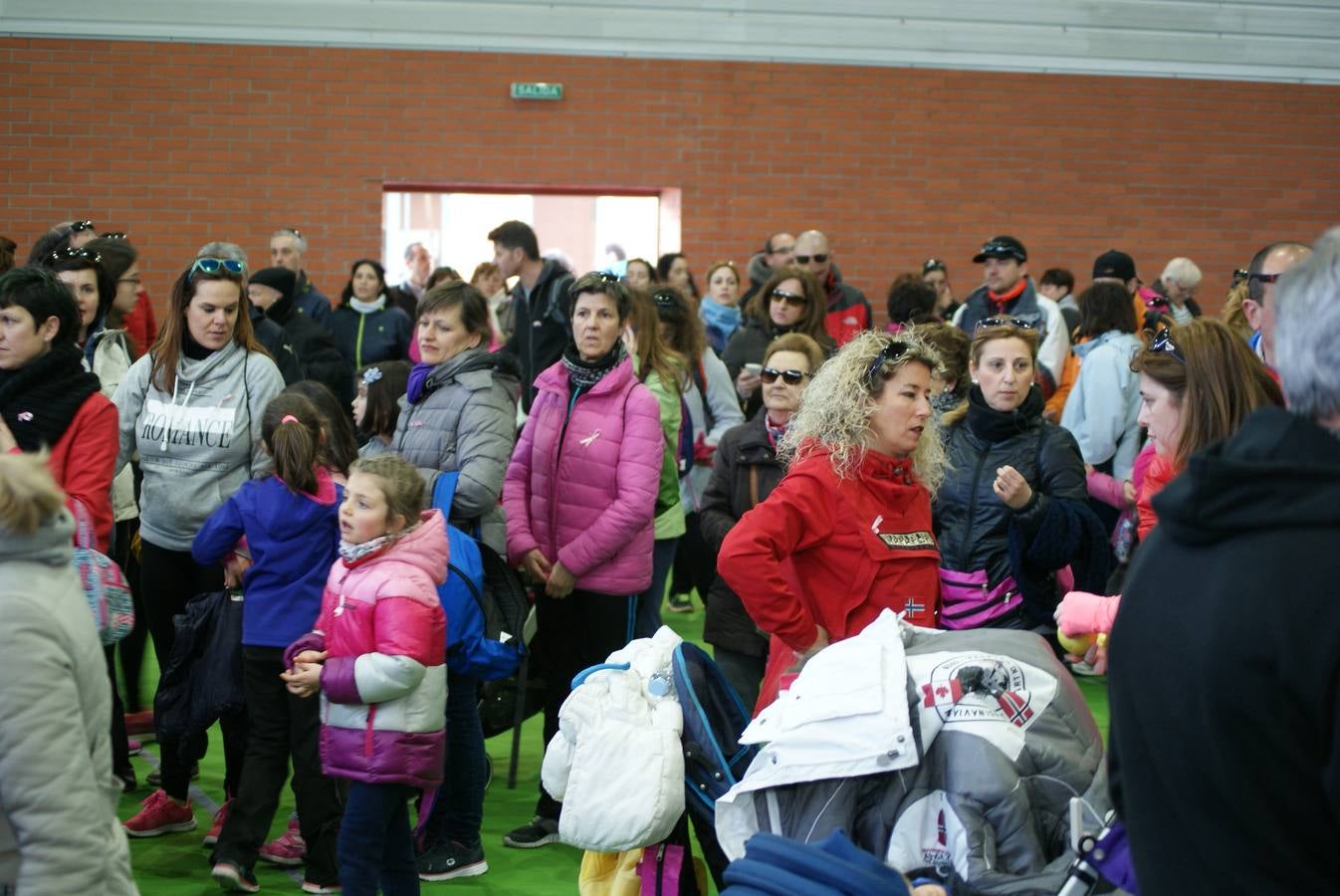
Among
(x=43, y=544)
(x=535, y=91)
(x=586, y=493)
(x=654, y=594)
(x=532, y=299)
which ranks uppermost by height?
(x=535, y=91)

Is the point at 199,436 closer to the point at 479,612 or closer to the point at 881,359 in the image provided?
the point at 479,612

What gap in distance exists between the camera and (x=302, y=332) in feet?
24.2

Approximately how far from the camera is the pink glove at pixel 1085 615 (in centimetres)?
266

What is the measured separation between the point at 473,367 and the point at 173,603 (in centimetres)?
124

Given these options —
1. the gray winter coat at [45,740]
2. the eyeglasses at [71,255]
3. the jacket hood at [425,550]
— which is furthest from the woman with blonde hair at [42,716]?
the eyeglasses at [71,255]

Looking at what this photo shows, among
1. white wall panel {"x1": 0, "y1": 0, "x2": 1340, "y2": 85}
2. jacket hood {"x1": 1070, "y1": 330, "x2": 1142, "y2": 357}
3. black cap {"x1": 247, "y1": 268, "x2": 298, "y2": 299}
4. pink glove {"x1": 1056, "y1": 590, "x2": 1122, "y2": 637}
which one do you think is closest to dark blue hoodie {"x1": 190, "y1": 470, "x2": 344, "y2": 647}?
pink glove {"x1": 1056, "y1": 590, "x2": 1122, "y2": 637}

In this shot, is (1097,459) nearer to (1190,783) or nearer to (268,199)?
(1190,783)

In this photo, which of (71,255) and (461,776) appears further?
(71,255)

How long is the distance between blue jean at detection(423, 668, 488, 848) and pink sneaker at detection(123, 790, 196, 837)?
34.1 inches

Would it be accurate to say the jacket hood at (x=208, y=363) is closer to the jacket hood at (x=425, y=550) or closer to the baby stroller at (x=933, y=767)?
the jacket hood at (x=425, y=550)

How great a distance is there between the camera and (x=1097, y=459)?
6.85m

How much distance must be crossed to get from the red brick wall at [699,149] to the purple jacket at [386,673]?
8.27 m

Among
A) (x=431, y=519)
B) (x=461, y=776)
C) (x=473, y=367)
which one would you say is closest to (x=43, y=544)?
(x=431, y=519)

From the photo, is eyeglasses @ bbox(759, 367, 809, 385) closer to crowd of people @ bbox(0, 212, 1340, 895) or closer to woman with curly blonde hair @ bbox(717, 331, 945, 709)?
crowd of people @ bbox(0, 212, 1340, 895)
